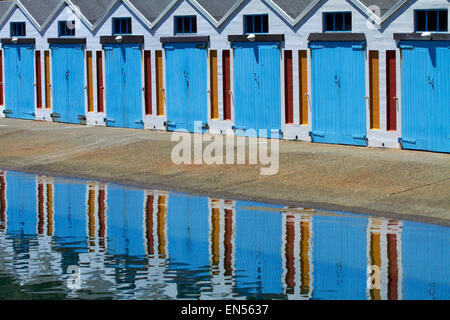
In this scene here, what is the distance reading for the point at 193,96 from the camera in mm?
31406

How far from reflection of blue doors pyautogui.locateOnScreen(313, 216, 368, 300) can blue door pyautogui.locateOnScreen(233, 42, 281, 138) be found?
9832 millimetres

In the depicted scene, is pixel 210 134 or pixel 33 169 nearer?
pixel 33 169

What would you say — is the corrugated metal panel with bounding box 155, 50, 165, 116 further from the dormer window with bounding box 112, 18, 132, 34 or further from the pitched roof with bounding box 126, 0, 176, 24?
the dormer window with bounding box 112, 18, 132, 34

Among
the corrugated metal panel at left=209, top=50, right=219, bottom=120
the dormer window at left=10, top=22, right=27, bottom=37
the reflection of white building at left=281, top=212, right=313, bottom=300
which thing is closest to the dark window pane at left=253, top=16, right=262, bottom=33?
the corrugated metal panel at left=209, top=50, right=219, bottom=120

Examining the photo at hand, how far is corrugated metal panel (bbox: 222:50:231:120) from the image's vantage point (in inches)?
1197

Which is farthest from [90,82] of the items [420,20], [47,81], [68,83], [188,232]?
[188,232]

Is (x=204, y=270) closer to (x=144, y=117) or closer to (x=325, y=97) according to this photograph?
(x=325, y=97)

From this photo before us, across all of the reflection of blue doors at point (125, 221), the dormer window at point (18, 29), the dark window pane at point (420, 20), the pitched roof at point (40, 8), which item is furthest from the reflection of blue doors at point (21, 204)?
the dormer window at point (18, 29)

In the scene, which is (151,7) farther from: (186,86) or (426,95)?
(426,95)

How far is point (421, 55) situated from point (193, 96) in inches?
319

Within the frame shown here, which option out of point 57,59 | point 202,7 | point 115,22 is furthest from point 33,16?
point 202,7

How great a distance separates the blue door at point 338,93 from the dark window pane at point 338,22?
0.42 metres

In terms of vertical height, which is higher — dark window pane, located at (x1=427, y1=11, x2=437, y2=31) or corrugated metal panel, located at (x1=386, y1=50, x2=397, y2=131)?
dark window pane, located at (x1=427, y1=11, x2=437, y2=31)

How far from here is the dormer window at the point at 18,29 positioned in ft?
124
